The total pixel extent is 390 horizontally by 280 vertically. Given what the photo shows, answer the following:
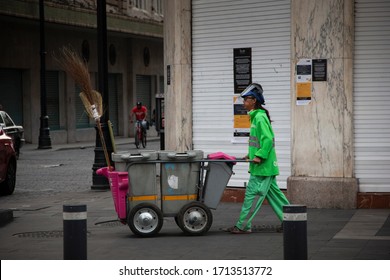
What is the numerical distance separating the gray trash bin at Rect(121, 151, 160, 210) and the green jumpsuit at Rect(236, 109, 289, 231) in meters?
1.10

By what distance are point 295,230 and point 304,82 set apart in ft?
23.6

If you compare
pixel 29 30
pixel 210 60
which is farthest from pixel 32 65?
pixel 210 60

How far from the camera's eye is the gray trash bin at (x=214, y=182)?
1193 cm

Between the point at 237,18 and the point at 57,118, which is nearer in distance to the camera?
the point at 237,18

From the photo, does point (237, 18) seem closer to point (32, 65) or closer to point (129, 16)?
point (32, 65)

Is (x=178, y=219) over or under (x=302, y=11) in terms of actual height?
under

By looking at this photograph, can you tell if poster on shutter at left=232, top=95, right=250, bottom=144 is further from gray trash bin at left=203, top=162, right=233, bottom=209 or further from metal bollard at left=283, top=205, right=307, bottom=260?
metal bollard at left=283, top=205, right=307, bottom=260

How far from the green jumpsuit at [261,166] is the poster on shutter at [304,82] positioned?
2943 millimetres

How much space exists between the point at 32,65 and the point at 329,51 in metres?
26.7

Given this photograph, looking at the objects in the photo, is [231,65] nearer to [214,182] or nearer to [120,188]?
[214,182]

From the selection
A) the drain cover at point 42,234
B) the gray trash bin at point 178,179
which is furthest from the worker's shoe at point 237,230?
the drain cover at point 42,234

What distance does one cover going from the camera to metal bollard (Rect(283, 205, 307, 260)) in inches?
304

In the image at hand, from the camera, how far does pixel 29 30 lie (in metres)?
39.5
